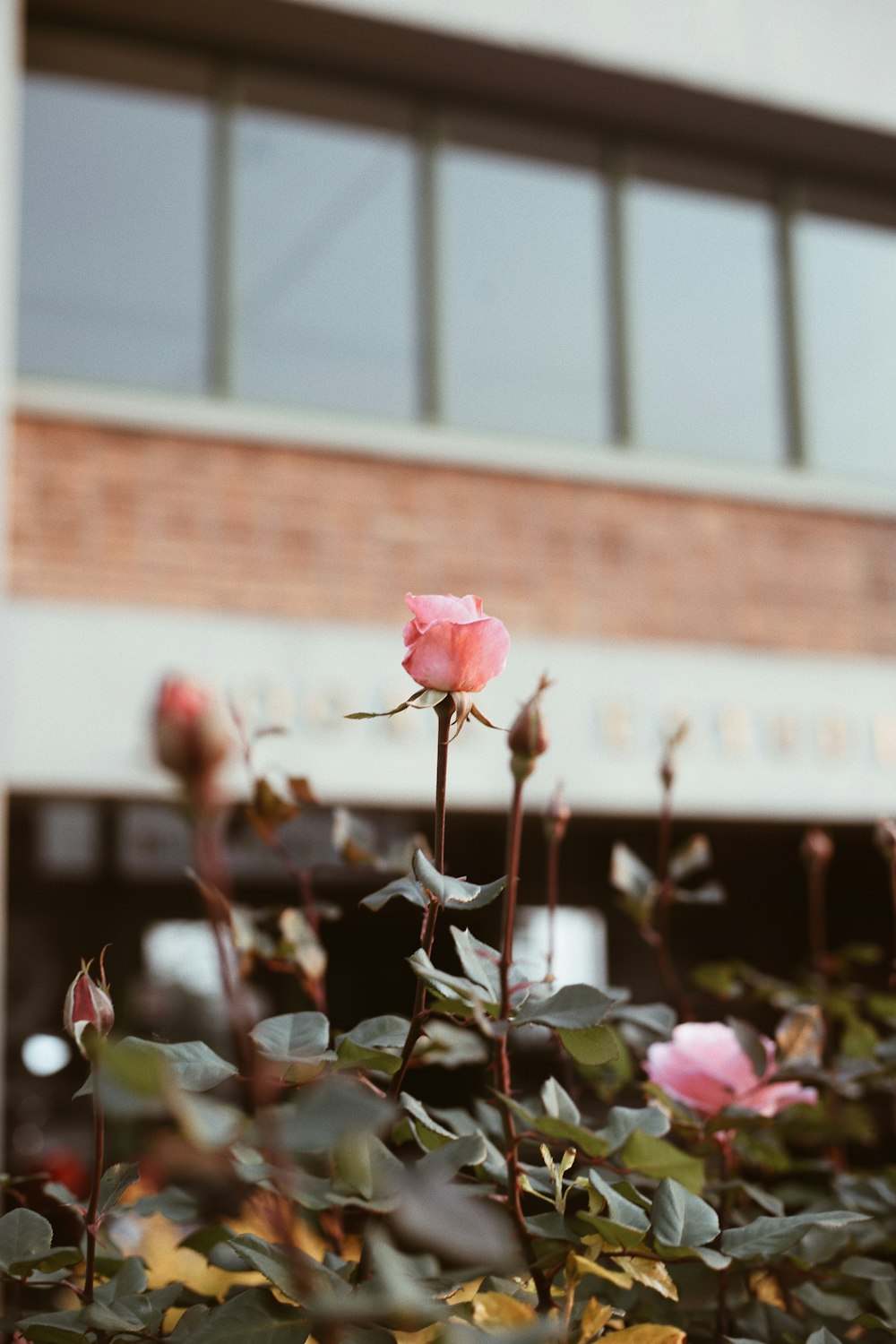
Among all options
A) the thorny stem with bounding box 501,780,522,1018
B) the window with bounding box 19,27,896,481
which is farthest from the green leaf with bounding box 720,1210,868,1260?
the window with bounding box 19,27,896,481

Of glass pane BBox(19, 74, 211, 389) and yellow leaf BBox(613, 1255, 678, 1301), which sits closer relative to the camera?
yellow leaf BBox(613, 1255, 678, 1301)

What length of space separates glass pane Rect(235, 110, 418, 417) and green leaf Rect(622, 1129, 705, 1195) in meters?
4.81

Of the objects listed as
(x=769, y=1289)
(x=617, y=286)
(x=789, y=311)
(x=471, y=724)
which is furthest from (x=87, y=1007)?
(x=789, y=311)

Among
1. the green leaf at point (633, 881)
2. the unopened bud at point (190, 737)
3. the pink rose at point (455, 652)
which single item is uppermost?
the pink rose at point (455, 652)

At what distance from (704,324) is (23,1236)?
589cm

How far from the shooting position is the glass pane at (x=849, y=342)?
6.38m

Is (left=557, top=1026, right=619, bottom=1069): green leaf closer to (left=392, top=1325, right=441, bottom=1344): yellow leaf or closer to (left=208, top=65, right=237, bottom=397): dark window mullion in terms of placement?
(left=392, top=1325, right=441, bottom=1344): yellow leaf

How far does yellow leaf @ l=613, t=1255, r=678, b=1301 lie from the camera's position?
0.79m

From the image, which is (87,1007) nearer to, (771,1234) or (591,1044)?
(591,1044)

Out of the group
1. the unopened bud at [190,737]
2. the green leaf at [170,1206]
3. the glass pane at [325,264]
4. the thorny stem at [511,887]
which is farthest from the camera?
the glass pane at [325,264]

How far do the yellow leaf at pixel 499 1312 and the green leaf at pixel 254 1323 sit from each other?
0.30 ft

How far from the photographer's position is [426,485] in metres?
5.41

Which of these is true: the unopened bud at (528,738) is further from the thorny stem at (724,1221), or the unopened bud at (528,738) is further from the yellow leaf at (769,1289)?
the yellow leaf at (769,1289)

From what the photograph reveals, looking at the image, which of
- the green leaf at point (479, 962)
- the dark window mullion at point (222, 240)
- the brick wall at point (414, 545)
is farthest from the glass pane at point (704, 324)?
the green leaf at point (479, 962)
